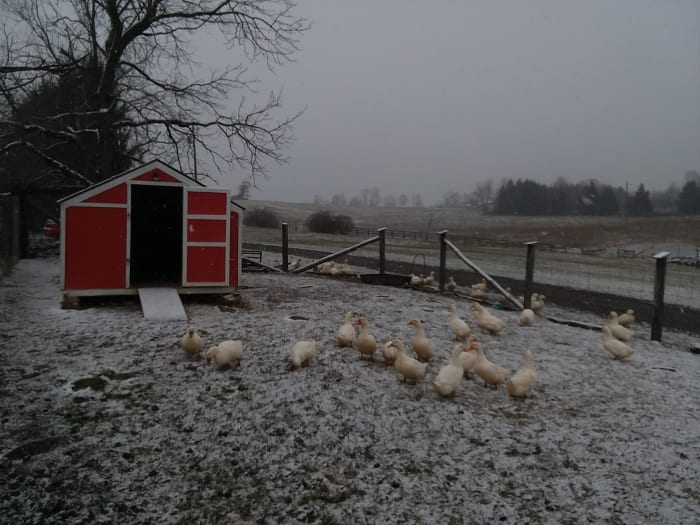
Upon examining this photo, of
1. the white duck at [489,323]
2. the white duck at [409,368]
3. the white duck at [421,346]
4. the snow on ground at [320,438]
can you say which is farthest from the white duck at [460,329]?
the white duck at [409,368]

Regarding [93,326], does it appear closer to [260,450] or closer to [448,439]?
[260,450]

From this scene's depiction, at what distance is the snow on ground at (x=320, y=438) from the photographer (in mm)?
3320

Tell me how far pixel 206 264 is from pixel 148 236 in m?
1.10

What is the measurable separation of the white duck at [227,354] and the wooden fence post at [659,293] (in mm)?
6625

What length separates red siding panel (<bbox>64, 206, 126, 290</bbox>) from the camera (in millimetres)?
8273

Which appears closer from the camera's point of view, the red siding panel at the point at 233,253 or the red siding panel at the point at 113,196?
the red siding panel at the point at 113,196

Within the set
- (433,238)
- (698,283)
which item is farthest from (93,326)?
(433,238)

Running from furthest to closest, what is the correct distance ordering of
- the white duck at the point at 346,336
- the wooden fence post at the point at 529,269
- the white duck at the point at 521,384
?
the wooden fence post at the point at 529,269
the white duck at the point at 346,336
the white duck at the point at 521,384

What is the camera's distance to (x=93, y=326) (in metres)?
7.02

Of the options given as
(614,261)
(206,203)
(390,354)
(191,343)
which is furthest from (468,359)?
(614,261)

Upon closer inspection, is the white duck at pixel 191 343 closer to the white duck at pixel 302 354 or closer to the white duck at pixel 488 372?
the white duck at pixel 302 354

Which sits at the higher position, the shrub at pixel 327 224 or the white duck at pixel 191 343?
the shrub at pixel 327 224

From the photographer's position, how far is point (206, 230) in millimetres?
9156

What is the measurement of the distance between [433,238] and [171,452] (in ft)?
119
